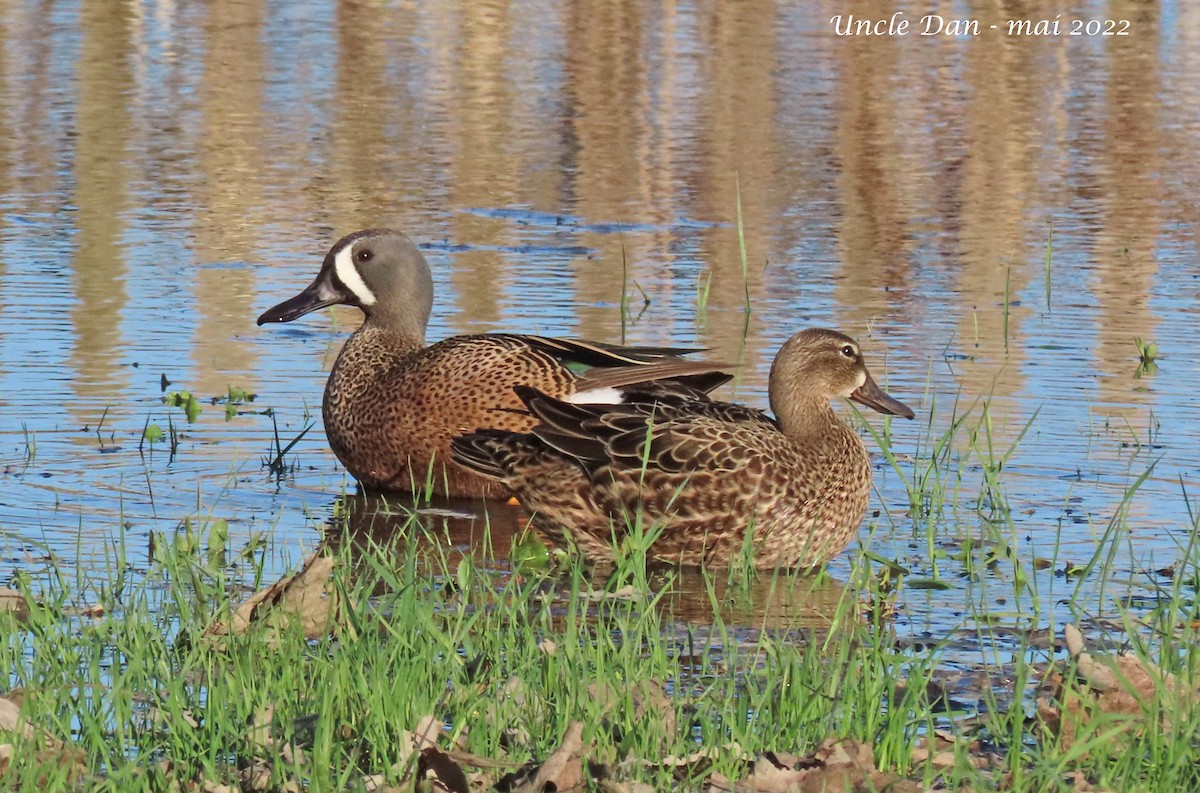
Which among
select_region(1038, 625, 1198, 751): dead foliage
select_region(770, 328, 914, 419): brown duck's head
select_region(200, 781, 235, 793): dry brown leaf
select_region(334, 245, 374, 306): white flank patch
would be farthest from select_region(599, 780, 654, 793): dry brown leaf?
select_region(334, 245, 374, 306): white flank patch

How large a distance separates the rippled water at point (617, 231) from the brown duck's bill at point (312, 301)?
33 cm

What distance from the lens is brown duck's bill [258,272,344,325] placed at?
324 inches

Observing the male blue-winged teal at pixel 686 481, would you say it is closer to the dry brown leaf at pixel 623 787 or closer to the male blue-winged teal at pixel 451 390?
the male blue-winged teal at pixel 451 390

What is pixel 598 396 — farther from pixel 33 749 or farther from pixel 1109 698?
pixel 33 749

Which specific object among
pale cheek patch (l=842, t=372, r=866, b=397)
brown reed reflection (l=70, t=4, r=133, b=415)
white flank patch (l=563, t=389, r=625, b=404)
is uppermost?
pale cheek patch (l=842, t=372, r=866, b=397)

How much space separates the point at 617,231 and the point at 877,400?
517 cm

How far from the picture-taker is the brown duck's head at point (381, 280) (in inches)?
321

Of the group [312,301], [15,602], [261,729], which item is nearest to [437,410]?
[312,301]

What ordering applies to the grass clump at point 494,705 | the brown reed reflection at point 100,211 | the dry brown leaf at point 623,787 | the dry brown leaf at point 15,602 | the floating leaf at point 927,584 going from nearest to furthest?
1. the dry brown leaf at point 623,787
2. the grass clump at point 494,705
3. the dry brown leaf at point 15,602
4. the floating leaf at point 927,584
5. the brown reed reflection at point 100,211

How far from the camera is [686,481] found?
6164mm

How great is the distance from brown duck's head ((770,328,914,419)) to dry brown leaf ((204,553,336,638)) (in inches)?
83.9

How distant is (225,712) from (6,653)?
28.3 inches

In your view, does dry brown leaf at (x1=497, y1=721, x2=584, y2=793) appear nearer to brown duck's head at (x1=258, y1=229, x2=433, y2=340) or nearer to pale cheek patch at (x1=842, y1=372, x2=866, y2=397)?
pale cheek patch at (x1=842, y1=372, x2=866, y2=397)

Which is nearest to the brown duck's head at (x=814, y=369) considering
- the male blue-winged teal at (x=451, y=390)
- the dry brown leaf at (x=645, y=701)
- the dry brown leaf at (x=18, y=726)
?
the male blue-winged teal at (x=451, y=390)
